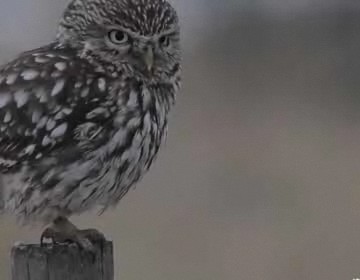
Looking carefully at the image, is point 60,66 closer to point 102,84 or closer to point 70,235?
point 102,84

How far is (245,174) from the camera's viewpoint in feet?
32.9

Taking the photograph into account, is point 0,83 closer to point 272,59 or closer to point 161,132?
point 161,132

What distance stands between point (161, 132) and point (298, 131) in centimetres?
762

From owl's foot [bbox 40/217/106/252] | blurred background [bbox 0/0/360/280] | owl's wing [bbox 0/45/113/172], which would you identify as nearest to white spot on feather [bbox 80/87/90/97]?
owl's wing [bbox 0/45/113/172]

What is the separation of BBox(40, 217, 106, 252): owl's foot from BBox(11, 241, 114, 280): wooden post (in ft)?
0.23

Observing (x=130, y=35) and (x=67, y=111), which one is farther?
(x=130, y=35)

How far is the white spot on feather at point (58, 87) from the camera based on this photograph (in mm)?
3822

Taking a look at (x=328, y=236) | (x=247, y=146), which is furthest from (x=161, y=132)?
(x=247, y=146)

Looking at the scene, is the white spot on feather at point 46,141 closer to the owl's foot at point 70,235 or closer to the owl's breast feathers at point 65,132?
the owl's breast feathers at point 65,132

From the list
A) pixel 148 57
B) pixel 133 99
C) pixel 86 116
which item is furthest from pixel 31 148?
pixel 148 57

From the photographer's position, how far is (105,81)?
3.97m

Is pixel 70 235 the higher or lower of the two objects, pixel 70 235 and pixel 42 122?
the lower

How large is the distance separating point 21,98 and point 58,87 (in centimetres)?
11

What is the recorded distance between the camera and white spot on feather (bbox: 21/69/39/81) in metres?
3.87
